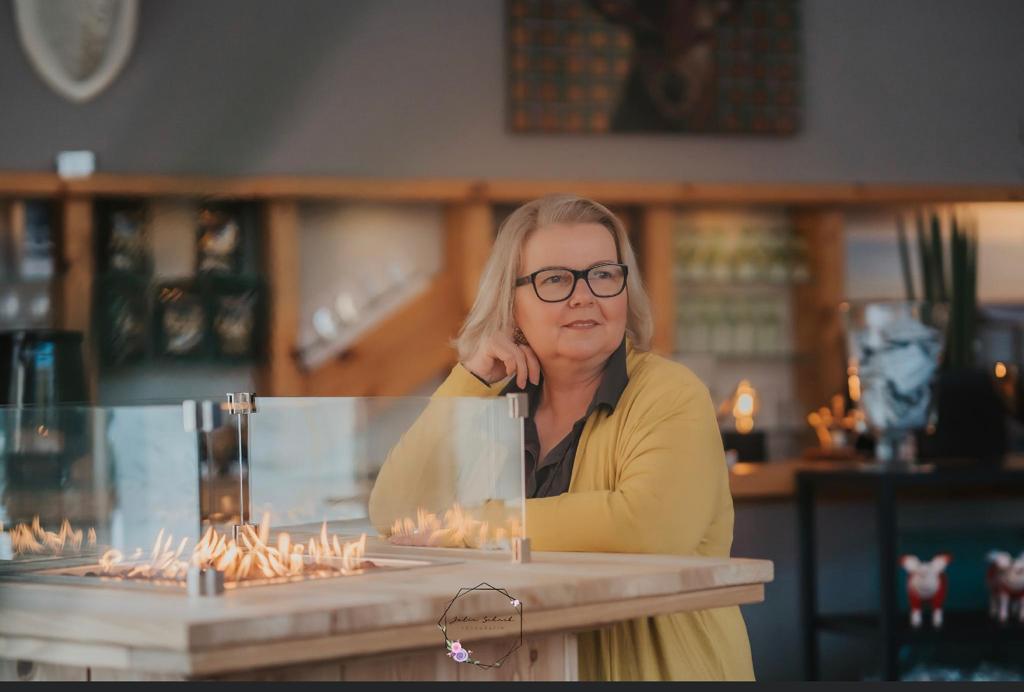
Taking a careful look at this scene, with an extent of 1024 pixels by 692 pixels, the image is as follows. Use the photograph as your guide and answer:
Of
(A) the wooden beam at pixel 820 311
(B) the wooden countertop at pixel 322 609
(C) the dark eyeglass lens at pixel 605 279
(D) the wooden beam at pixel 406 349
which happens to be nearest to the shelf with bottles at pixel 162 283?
(B) the wooden countertop at pixel 322 609

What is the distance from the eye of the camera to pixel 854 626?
2223 mm

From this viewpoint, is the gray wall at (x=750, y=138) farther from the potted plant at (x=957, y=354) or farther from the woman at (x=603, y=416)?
the woman at (x=603, y=416)

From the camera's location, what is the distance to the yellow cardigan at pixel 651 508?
96 centimetres

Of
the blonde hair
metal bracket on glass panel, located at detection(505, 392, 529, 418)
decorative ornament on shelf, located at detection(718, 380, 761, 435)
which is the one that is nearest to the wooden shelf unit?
decorative ornament on shelf, located at detection(718, 380, 761, 435)

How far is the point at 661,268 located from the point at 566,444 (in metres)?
2.27

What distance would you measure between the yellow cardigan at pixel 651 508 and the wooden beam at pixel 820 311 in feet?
7.95

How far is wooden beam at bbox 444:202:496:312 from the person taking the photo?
3.24 metres

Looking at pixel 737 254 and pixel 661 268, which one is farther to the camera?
pixel 737 254

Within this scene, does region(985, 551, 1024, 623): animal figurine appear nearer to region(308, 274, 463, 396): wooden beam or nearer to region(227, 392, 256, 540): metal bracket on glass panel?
region(308, 274, 463, 396): wooden beam

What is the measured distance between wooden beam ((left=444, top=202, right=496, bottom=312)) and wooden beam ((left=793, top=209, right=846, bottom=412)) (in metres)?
0.86

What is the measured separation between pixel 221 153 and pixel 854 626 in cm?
209

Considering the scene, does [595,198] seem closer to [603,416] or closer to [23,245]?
[603,416]

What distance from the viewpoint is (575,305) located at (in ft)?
3.73

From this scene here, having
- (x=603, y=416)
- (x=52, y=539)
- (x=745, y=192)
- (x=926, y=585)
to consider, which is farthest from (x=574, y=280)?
(x=745, y=192)
